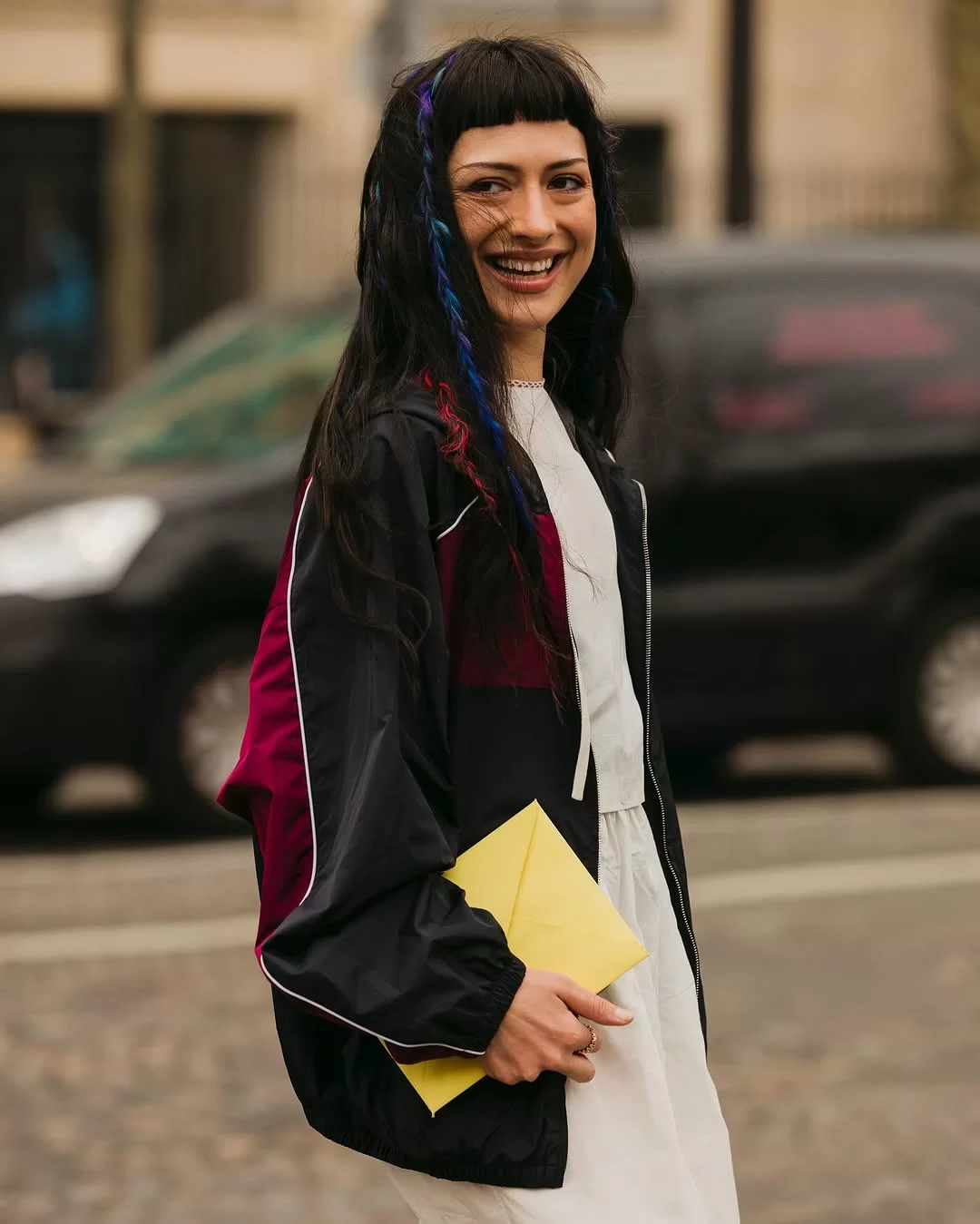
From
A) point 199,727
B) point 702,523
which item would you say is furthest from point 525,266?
point 702,523

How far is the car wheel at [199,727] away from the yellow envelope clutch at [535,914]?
5.94 m

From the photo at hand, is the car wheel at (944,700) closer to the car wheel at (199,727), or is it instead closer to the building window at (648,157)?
the car wheel at (199,727)

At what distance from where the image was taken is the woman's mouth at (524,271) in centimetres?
248

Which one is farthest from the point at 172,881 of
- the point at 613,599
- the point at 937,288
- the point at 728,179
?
the point at 728,179

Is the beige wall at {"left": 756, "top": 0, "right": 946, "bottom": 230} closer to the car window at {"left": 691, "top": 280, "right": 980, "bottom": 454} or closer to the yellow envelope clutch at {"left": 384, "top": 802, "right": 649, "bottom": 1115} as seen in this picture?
the car window at {"left": 691, "top": 280, "right": 980, "bottom": 454}

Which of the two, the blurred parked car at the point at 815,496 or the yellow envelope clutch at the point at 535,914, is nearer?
the yellow envelope clutch at the point at 535,914

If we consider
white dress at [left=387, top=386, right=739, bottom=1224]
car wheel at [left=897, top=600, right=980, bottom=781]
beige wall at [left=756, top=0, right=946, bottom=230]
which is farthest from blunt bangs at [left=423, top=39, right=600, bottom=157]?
beige wall at [left=756, top=0, right=946, bottom=230]

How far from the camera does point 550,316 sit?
2.53 m

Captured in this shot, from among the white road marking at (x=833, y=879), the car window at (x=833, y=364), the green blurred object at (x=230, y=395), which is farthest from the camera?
the car window at (x=833, y=364)

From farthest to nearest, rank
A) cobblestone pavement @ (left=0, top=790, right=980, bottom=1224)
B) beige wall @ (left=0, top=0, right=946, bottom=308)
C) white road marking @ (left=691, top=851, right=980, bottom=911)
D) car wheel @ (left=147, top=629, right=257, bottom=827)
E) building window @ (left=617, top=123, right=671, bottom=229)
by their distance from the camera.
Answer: building window @ (left=617, top=123, right=671, bottom=229) → beige wall @ (left=0, top=0, right=946, bottom=308) → car wheel @ (left=147, top=629, right=257, bottom=827) → white road marking @ (left=691, top=851, right=980, bottom=911) → cobblestone pavement @ (left=0, top=790, right=980, bottom=1224)

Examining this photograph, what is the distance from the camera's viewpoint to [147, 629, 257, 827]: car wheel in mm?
8297

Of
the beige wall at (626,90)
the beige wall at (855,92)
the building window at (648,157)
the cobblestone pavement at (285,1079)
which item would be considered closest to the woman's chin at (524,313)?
the cobblestone pavement at (285,1079)

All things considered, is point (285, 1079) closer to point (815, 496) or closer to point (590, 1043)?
point (590, 1043)

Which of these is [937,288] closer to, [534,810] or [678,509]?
[678,509]
